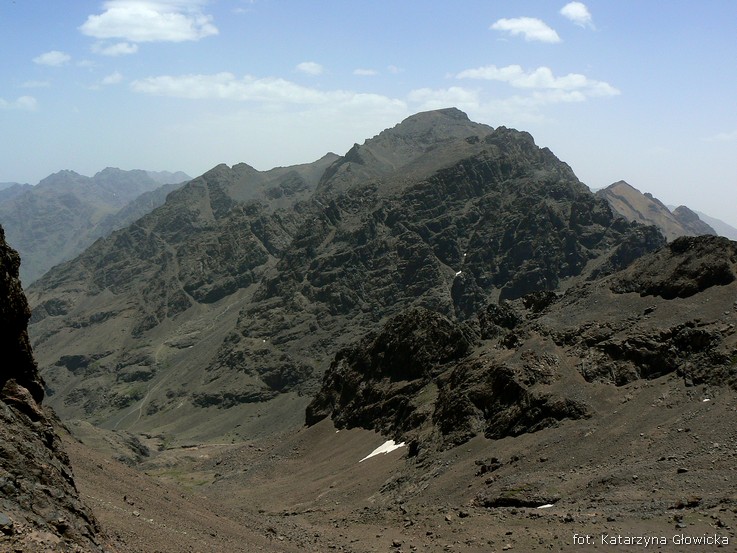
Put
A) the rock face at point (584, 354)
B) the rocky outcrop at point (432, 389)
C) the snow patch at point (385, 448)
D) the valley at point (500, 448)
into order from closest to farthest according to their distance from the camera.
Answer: the valley at point (500, 448), the rock face at point (584, 354), the rocky outcrop at point (432, 389), the snow patch at point (385, 448)

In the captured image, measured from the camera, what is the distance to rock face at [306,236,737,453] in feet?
230

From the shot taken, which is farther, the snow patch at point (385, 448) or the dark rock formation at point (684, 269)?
the snow patch at point (385, 448)

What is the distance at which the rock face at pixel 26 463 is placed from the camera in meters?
23.3

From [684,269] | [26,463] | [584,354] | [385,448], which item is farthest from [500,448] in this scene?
[26,463]

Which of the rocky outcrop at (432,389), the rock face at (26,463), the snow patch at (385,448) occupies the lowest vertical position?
the snow patch at (385,448)

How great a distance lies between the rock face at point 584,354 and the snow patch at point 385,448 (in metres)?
1.22

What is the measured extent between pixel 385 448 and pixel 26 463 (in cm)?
6637

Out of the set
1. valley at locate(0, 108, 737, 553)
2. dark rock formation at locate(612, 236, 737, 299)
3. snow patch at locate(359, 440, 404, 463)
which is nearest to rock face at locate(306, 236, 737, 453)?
dark rock formation at locate(612, 236, 737, 299)

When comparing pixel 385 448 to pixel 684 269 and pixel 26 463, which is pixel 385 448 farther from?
pixel 26 463

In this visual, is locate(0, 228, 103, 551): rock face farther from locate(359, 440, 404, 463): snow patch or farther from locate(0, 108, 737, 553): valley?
locate(359, 440, 404, 463): snow patch

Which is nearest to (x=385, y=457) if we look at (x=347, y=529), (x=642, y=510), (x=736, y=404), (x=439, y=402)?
(x=439, y=402)

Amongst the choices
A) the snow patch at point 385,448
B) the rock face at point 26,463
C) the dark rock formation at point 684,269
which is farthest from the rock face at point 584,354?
the rock face at point 26,463

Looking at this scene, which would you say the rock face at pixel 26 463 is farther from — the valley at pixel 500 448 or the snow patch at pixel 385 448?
the snow patch at pixel 385 448

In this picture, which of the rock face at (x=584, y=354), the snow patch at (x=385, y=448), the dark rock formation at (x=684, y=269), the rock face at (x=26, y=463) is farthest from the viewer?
the snow patch at (x=385, y=448)
